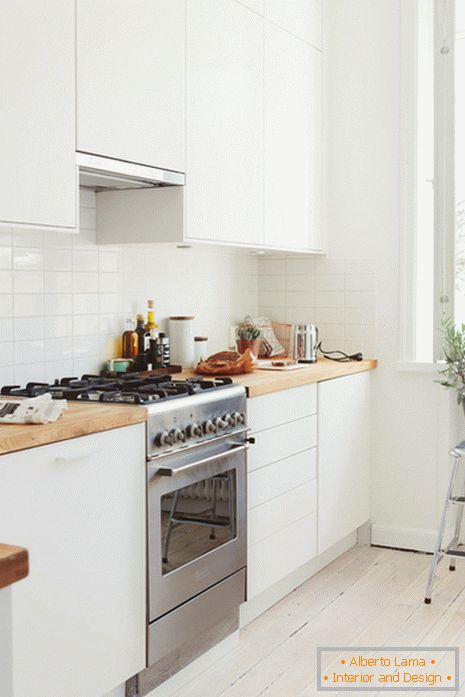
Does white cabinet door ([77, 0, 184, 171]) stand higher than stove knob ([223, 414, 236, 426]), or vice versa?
white cabinet door ([77, 0, 184, 171])

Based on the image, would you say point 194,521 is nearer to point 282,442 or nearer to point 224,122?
point 282,442

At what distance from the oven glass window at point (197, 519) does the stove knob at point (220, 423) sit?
161 mm

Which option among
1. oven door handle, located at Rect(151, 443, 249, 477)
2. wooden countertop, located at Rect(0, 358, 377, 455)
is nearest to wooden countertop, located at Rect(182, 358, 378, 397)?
wooden countertop, located at Rect(0, 358, 377, 455)

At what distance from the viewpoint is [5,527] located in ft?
6.70

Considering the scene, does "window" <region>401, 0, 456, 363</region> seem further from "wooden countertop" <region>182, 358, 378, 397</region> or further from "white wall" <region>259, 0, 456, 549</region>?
"wooden countertop" <region>182, 358, 378, 397</region>

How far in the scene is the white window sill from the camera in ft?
13.7

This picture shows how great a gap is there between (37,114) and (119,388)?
90cm

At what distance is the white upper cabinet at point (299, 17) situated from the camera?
12.4 feet

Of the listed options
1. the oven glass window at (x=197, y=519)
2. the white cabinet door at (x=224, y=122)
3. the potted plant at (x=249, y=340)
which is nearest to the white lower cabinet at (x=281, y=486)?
the oven glass window at (x=197, y=519)

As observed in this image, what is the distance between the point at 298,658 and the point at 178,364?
4.24 feet

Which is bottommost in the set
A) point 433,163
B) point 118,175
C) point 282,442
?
point 282,442

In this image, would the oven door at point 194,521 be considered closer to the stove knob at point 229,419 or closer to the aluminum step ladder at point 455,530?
the stove knob at point 229,419

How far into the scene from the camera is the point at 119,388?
2.87m

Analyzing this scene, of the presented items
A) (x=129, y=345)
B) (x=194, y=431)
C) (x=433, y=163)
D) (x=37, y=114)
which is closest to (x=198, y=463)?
(x=194, y=431)
